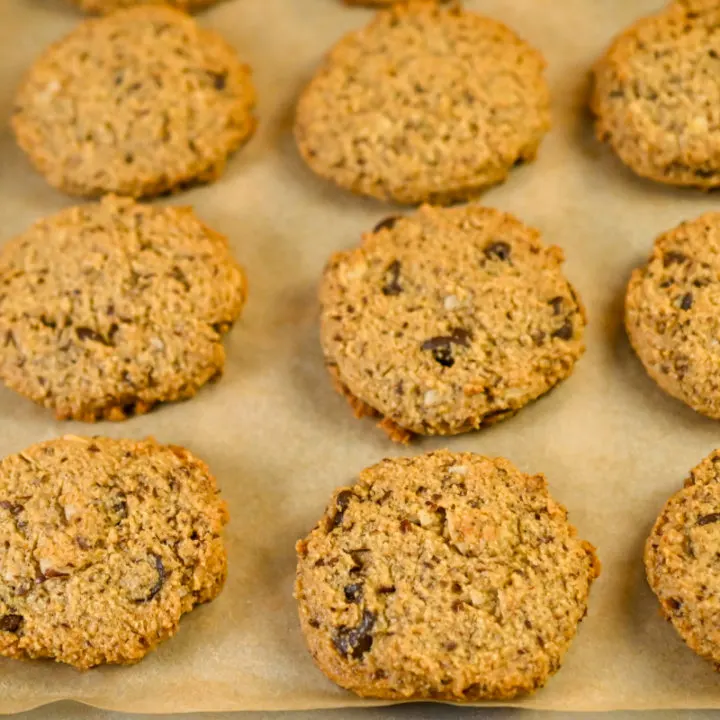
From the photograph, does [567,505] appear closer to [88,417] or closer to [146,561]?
[146,561]

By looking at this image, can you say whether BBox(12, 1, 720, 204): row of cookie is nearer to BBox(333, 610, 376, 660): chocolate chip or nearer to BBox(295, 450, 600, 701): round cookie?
BBox(295, 450, 600, 701): round cookie

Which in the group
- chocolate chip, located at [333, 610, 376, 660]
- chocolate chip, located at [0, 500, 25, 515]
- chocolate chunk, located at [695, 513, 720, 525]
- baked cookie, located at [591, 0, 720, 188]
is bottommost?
chocolate chip, located at [0, 500, 25, 515]

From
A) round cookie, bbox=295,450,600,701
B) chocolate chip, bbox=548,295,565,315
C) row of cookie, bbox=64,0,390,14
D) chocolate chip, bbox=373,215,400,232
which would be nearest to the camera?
round cookie, bbox=295,450,600,701

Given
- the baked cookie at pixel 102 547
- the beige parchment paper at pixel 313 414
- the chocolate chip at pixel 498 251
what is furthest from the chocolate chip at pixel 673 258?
the baked cookie at pixel 102 547

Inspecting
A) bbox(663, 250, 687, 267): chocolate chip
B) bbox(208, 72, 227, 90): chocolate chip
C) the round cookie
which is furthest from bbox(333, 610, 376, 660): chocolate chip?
bbox(208, 72, 227, 90): chocolate chip

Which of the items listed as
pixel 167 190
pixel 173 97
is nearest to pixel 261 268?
pixel 167 190

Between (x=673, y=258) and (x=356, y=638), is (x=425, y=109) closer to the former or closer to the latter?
(x=673, y=258)

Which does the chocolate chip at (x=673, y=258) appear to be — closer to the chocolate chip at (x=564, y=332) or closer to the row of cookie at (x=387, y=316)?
the row of cookie at (x=387, y=316)
